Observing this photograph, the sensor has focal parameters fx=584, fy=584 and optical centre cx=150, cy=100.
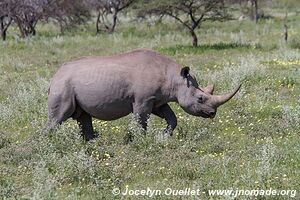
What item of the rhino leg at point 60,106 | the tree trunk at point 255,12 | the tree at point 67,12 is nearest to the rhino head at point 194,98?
the rhino leg at point 60,106

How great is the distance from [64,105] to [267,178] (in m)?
3.33

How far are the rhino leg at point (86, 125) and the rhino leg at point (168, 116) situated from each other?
3.29 feet

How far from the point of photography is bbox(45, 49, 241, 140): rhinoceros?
27.4ft

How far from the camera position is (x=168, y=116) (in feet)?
28.8

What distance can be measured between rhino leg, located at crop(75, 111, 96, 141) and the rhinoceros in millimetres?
228

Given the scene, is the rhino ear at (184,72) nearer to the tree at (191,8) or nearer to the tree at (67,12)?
the tree at (191,8)

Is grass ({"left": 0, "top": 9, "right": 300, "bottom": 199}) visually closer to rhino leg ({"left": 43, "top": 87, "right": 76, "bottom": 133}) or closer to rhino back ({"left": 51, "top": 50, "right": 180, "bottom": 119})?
rhino leg ({"left": 43, "top": 87, "right": 76, "bottom": 133})

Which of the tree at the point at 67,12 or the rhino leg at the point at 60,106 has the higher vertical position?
the rhino leg at the point at 60,106

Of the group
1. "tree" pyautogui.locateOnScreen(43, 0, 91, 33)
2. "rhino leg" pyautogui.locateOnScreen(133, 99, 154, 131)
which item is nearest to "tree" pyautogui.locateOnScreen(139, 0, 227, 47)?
"tree" pyautogui.locateOnScreen(43, 0, 91, 33)

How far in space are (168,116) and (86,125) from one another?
1271 millimetres

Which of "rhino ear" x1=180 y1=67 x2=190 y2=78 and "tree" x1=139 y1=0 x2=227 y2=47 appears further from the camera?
"tree" x1=139 y1=0 x2=227 y2=47

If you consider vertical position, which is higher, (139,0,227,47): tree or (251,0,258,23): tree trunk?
(139,0,227,47): tree

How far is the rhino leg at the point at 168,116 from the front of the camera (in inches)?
338

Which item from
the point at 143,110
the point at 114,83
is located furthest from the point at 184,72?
the point at 114,83
